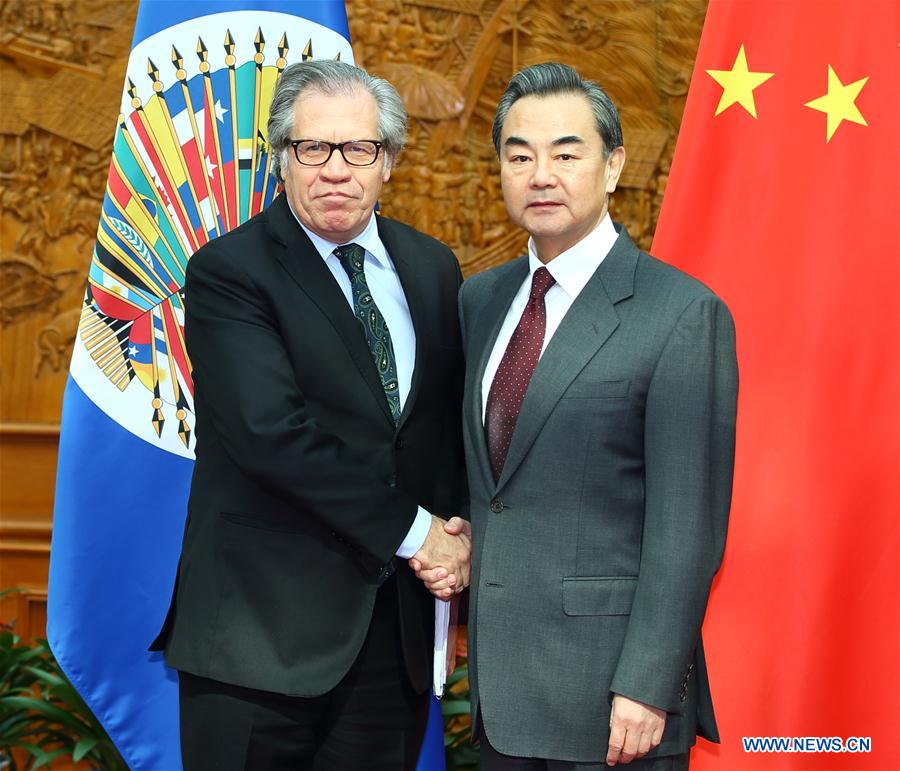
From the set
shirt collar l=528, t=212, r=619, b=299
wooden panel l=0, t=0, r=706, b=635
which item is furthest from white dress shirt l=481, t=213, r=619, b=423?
wooden panel l=0, t=0, r=706, b=635

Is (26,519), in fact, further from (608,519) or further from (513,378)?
(608,519)

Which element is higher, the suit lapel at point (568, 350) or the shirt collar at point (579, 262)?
the shirt collar at point (579, 262)

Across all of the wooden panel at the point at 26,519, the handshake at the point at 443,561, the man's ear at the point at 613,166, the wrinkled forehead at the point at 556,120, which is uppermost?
the wrinkled forehead at the point at 556,120

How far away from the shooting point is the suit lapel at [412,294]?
169cm

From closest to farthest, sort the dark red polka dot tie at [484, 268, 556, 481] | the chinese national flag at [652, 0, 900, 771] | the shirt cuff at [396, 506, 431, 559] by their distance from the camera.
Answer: the dark red polka dot tie at [484, 268, 556, 481] → the shirt cuff at [396, 506, 431, 559] → the chinese national flag at [652, 0, 900, 771]

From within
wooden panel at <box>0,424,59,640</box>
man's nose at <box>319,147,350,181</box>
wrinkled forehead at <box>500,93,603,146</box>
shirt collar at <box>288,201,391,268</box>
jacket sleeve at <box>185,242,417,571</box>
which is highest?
wrinkled forehead at <box>500,93,603,146</box>

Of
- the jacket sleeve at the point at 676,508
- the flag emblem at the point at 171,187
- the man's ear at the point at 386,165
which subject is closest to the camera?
the jacket sleeve at the point at 676,508

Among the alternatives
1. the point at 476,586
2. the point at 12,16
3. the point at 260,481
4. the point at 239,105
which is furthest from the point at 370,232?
the point at 12,16

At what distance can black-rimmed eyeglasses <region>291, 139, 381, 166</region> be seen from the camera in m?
1.66

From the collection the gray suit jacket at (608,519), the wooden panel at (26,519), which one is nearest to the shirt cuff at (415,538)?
the gray suit jacket at (608,519)

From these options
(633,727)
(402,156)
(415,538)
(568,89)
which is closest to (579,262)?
(568,89)

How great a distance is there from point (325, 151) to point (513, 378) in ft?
1.58

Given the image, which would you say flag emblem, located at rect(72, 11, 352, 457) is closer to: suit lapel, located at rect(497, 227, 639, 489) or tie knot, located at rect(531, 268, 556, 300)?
tie knot, located at rect(531, 268, 556, 300)

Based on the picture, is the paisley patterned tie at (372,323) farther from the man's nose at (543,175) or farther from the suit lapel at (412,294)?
the man's nose at (543,175)
